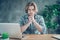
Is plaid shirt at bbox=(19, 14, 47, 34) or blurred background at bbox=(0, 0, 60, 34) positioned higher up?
blurred background at bbox=(0, 0, 60, 34)

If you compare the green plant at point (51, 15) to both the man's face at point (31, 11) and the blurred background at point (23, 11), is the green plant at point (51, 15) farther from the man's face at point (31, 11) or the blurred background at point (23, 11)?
the man's face at point (31, 11)

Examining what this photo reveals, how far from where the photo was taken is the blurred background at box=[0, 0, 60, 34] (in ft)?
6.68

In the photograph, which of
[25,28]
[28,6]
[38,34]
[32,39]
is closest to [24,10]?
[28,6]

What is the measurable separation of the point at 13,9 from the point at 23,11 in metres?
0.14

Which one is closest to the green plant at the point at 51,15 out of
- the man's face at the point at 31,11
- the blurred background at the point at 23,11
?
the blurred background at the point at 23,11

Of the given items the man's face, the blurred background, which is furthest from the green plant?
the man's face

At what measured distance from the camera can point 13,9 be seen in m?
2.05

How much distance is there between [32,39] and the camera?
1.69 m

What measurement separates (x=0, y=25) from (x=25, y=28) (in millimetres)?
371

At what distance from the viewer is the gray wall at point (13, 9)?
204 cm

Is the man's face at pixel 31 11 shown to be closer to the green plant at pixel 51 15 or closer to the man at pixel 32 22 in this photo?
the man at pixel 32 22

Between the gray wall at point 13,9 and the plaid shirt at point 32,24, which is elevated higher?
the gray wall at point 13,9

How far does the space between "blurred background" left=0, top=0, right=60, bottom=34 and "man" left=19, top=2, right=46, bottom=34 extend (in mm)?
56

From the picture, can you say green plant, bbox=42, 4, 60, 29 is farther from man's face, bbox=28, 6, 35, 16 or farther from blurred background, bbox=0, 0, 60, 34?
man's face, bbox=28, 6, 35, 16
